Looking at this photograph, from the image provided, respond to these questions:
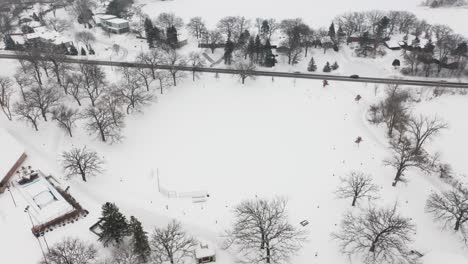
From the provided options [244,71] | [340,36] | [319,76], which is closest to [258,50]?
[244,71]

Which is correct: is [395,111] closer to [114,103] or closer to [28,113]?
[114,103]

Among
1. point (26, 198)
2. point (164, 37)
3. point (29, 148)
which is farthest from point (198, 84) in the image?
point (26, 198)

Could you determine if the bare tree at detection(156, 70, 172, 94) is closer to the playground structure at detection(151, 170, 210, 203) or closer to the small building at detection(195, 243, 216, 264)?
the playground structure at detection(151, 170, 210, 203)

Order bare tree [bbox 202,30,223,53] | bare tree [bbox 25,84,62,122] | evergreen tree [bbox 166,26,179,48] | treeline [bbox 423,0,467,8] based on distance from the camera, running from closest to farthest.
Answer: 1. bare tree [bbox 25,84,62,122]
2. evergreen tree [bbox 166,26,179,48]
3. bare tree [bbox 202,30,223,53]
4. treeline [bbox 423,0,467,8]

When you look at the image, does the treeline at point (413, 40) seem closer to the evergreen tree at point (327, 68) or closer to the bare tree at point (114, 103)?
the evergreen tree at point (327, 68)

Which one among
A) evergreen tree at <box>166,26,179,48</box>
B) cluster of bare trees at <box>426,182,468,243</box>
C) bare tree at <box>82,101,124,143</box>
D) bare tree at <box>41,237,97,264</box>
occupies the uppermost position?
evergreen tree at <box>166,26,179,48</box>

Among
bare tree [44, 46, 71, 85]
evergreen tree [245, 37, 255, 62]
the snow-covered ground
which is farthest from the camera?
the snow-covered ground

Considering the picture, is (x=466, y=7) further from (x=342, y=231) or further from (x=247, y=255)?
(x=247, y=255)

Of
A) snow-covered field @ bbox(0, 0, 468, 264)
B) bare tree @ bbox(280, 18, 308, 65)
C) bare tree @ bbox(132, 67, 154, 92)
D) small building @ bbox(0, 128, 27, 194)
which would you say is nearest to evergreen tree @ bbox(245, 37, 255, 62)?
bare tree @ bbox(280, 18, 308, 65)
